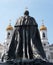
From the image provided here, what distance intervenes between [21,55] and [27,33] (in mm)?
992

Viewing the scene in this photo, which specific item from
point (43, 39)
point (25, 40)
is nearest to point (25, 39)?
point (25, 40)

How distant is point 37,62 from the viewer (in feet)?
25.7

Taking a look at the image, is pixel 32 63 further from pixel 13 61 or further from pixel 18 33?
pixel 18 33

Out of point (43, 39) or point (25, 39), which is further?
point (43, 39)

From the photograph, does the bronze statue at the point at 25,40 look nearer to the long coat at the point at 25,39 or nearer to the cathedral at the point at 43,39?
the long coat at the point at 25,39

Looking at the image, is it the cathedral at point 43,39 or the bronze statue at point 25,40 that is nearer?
the bronze statue at point 25,40

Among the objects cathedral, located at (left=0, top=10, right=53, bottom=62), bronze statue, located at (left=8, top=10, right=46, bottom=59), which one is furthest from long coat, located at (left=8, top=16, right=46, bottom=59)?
cathedral, located at (left=0, top=10, right=53, bottom=62)

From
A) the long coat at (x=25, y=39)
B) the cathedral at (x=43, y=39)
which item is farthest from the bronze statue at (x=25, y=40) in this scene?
the cathedral at (x=43, y=39)

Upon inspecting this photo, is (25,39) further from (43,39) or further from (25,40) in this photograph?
(43,39)

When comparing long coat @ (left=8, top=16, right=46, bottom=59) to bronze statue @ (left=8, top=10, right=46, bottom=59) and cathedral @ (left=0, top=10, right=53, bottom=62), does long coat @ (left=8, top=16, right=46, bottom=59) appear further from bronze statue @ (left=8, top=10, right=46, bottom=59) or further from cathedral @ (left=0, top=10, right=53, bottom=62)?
cathedral @ (left=0, top=10, right=53, bottom=62)

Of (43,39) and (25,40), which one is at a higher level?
(43,39)

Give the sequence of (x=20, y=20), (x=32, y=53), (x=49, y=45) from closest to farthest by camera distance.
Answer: (x=32, y=53), (x=20, y=20), (x=49, y=45)

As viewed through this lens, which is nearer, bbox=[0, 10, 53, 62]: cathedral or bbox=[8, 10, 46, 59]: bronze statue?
bbox=[8, 10, 46, 59]: bronze statue

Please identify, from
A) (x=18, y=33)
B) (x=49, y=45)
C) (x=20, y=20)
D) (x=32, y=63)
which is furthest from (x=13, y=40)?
(x=49, y=45)
